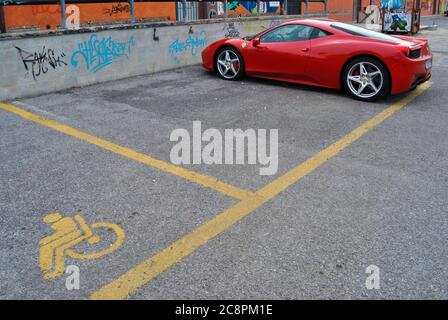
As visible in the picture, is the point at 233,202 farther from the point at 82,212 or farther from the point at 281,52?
the point at 281,52

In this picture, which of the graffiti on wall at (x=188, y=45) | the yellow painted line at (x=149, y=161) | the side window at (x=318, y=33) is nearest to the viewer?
the yellow painted line at (x=149, y=161)

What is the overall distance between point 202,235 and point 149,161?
165cm

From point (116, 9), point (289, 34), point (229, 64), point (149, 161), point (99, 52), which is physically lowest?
point (149, 161)

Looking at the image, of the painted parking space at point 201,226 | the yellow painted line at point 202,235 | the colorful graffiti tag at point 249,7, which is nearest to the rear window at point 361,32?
the painted parking space at point 201,226

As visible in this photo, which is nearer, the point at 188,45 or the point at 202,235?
the point at 202,235

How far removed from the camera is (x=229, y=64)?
905 centimetres

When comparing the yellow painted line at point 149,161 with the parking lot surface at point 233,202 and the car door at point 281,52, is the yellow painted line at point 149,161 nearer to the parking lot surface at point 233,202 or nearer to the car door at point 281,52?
the parking lot surface at point 233,202

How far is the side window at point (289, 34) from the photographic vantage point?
7996 mm

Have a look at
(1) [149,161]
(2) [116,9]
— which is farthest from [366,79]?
(2) [116,9]

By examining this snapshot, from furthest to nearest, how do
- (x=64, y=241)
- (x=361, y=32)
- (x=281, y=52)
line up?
(x=281, y=52) → (x=361, y=32) → (x=64, y=241)

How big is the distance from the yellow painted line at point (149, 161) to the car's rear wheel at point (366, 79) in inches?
163
